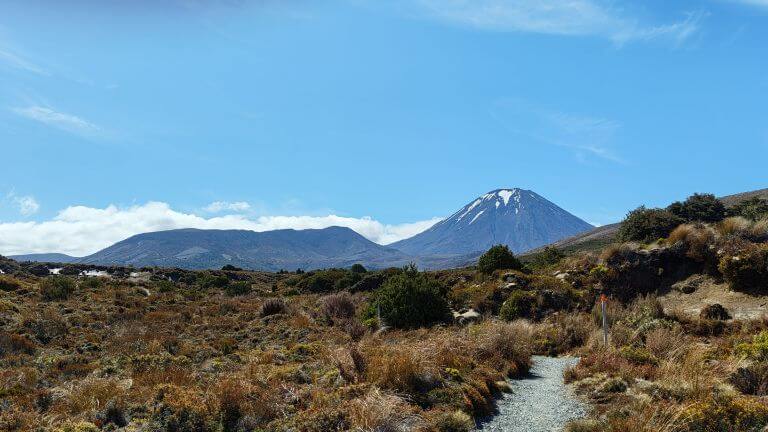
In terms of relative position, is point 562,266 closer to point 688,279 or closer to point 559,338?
point 688,279

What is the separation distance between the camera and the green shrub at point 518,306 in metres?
19.8

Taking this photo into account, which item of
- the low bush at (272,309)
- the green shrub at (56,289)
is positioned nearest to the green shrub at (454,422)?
the low bush at (272,309)

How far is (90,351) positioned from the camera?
60.5 ft

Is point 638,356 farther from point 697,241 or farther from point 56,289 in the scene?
point 56,289

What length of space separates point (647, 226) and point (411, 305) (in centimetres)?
1457

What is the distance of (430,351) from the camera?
11.2 m

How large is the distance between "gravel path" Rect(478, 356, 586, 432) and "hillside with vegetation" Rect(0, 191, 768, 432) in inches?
12.7

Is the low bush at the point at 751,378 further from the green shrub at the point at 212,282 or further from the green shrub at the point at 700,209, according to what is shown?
the green shrub at the point at 212,282

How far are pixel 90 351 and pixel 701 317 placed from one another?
68.8ft

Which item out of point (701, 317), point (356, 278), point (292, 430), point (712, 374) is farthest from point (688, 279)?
point (356, 278)

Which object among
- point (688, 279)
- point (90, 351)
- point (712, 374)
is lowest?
point (90, 351)

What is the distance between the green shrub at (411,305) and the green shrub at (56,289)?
83.8 feet

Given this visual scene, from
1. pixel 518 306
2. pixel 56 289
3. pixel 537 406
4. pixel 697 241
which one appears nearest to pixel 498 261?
pixel 518 306

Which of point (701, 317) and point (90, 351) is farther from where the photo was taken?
point (90, 351)
